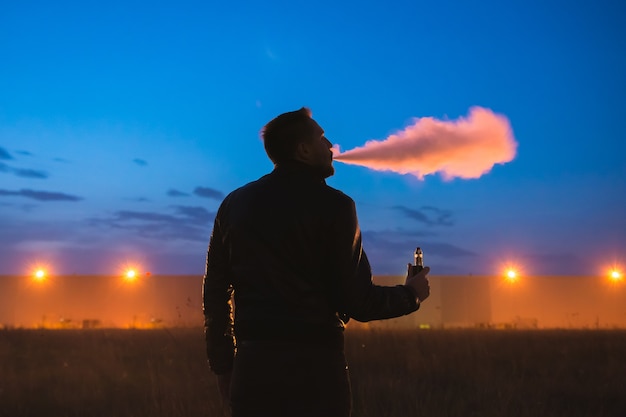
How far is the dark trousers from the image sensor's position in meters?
2.54

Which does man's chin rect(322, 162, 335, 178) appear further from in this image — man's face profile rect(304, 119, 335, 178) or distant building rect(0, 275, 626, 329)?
distant building rect(0, 275, 626, 329)

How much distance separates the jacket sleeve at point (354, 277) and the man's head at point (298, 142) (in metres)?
0.26

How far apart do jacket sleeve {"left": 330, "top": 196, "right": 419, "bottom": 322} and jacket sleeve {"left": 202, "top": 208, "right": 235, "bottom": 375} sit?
594 mm

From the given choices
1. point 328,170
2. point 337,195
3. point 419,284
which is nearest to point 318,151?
point 328,170

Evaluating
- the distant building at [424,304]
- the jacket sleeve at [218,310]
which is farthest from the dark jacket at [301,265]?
the distant building at [424,304]

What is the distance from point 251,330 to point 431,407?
5.36 metres

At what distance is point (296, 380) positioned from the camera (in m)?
2.54

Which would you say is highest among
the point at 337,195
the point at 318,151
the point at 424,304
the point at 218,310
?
the point at 424,304

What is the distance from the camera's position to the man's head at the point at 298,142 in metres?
2.75

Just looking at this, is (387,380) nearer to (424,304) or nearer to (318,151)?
(318,151)

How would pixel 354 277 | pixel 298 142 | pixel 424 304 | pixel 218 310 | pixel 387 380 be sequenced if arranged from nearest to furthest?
pixel 354 277
pixel 298 142
pixel 218 310
pixel 387 380
pixel 424 304

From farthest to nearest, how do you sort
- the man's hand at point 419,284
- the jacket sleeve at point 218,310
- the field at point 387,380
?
the field at point 387,380 → the jacket sleeve at point 218,310 → the man's hand at point 419,284

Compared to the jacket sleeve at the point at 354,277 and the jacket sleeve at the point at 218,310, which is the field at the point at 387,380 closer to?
the jacket sleeve at the point at 218,310

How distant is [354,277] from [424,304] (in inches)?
1448
